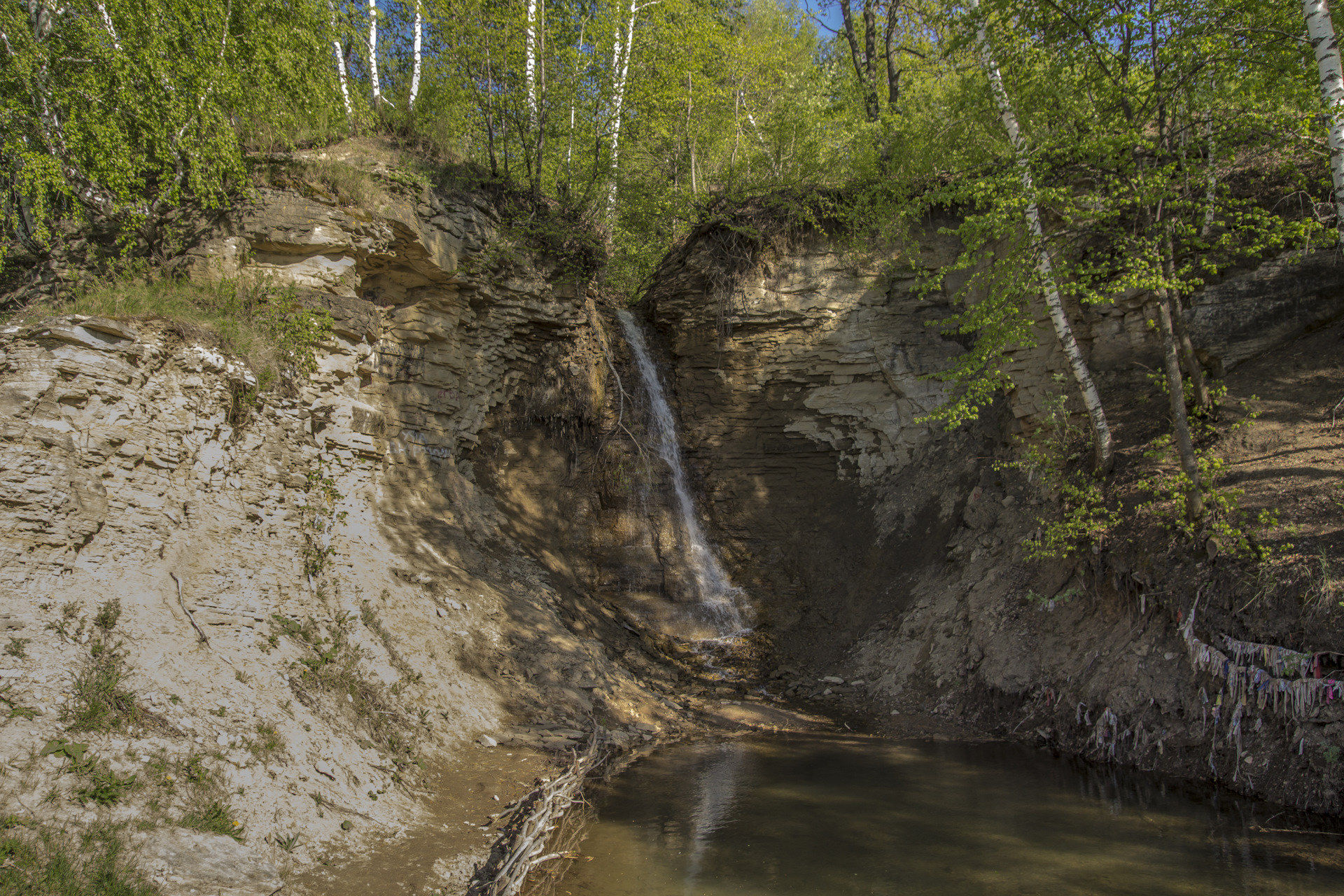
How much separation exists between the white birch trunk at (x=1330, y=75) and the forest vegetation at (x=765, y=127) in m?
0.03

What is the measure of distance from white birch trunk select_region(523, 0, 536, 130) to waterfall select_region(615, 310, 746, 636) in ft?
14.8

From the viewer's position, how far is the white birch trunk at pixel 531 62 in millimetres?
13941

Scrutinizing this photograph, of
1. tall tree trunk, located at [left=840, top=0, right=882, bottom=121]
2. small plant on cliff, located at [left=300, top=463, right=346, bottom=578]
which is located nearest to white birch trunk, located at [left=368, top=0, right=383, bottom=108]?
small plant on cliff, located at [left=300, top=463, right=346, bottom=578]

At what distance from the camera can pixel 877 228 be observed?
1497 centimetres

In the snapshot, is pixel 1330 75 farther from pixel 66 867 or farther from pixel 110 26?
pixel 110 26

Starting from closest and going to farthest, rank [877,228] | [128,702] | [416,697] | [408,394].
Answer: [128,702], [416,697], [408,394], [877,228]

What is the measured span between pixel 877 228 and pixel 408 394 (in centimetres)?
1013

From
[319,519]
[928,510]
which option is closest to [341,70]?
[319,519]

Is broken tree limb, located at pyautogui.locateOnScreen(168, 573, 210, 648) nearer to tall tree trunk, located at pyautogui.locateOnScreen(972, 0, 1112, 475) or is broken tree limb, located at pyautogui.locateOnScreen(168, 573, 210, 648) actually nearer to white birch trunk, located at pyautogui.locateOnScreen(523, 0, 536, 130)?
tall tree trunk, located at pyautogui.locateOnScreen(972, 0, 1112, 475)

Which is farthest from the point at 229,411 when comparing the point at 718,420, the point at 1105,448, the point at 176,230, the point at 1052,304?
the point at 1105,448

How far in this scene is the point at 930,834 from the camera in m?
6.48

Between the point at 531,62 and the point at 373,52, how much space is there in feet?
11.0

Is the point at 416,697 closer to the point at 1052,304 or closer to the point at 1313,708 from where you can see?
the point at 1313,708

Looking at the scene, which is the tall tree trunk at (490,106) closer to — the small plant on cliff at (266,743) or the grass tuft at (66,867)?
Answer: the small plant on cliff at (266,743)
